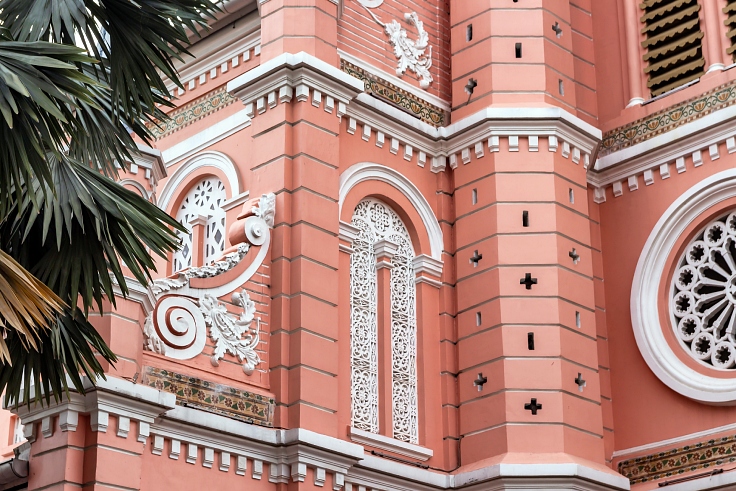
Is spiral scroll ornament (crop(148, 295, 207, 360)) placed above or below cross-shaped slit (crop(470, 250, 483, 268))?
below

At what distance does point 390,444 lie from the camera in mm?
16922

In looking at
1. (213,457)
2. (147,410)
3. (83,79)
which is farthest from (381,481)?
(83,79)

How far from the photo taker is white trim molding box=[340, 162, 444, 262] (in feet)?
59.2

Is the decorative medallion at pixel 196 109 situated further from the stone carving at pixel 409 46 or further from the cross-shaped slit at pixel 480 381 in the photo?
the cross-shaped slit at pixel 480 381

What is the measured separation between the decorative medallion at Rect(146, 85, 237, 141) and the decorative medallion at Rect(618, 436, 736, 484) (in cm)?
710

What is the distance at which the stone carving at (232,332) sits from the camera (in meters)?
15.8

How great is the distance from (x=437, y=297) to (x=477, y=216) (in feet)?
3.80

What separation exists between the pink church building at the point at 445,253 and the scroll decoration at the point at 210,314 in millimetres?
27

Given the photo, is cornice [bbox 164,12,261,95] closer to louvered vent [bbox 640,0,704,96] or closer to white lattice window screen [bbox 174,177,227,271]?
white lattice window screen [bbox 174,177,227,271]

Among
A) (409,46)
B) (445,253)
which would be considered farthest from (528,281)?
(409,46)

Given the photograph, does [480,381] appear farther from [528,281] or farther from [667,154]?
[667,154]

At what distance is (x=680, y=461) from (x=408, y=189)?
4.82m

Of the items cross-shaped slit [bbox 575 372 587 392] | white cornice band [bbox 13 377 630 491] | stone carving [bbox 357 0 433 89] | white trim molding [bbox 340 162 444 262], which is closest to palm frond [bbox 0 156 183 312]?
white cornice band [bbox 13 377 630 491]

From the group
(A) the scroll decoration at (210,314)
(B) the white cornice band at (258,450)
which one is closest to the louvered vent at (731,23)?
(B) the white cornice band at (258,450)
